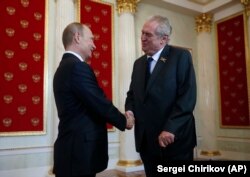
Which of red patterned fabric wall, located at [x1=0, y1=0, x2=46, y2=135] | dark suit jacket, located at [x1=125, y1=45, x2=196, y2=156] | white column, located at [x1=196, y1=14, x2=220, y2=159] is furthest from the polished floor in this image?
dark suit jacket, located at [x1=125, y1=45, x2=196, y2=156]

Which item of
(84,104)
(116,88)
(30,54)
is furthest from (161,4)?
(84,104)

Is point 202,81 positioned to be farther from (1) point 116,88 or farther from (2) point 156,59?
(2) point 156,59

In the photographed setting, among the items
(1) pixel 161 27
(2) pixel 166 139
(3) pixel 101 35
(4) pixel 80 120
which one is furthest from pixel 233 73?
(4) pixel 80 120

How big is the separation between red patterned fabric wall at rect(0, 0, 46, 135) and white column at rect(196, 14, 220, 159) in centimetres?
455

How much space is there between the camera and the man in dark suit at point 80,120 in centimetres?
189

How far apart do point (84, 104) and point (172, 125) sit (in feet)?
2.18

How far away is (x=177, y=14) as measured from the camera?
7.47 metres

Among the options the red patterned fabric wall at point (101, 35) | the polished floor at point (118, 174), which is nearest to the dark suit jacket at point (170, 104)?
the polished floor at point (118, 174)

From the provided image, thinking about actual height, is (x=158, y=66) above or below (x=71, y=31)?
below

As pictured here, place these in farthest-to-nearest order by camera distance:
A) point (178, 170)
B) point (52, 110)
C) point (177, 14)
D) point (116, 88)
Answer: point (177, 14), point (116, 88), point (52, 110), point (178, 170)

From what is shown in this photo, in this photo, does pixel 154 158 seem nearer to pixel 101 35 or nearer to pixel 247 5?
pixel 101 35

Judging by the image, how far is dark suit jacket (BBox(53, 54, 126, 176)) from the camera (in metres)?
1.89

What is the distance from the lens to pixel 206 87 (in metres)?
7.49

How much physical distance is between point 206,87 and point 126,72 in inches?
111
